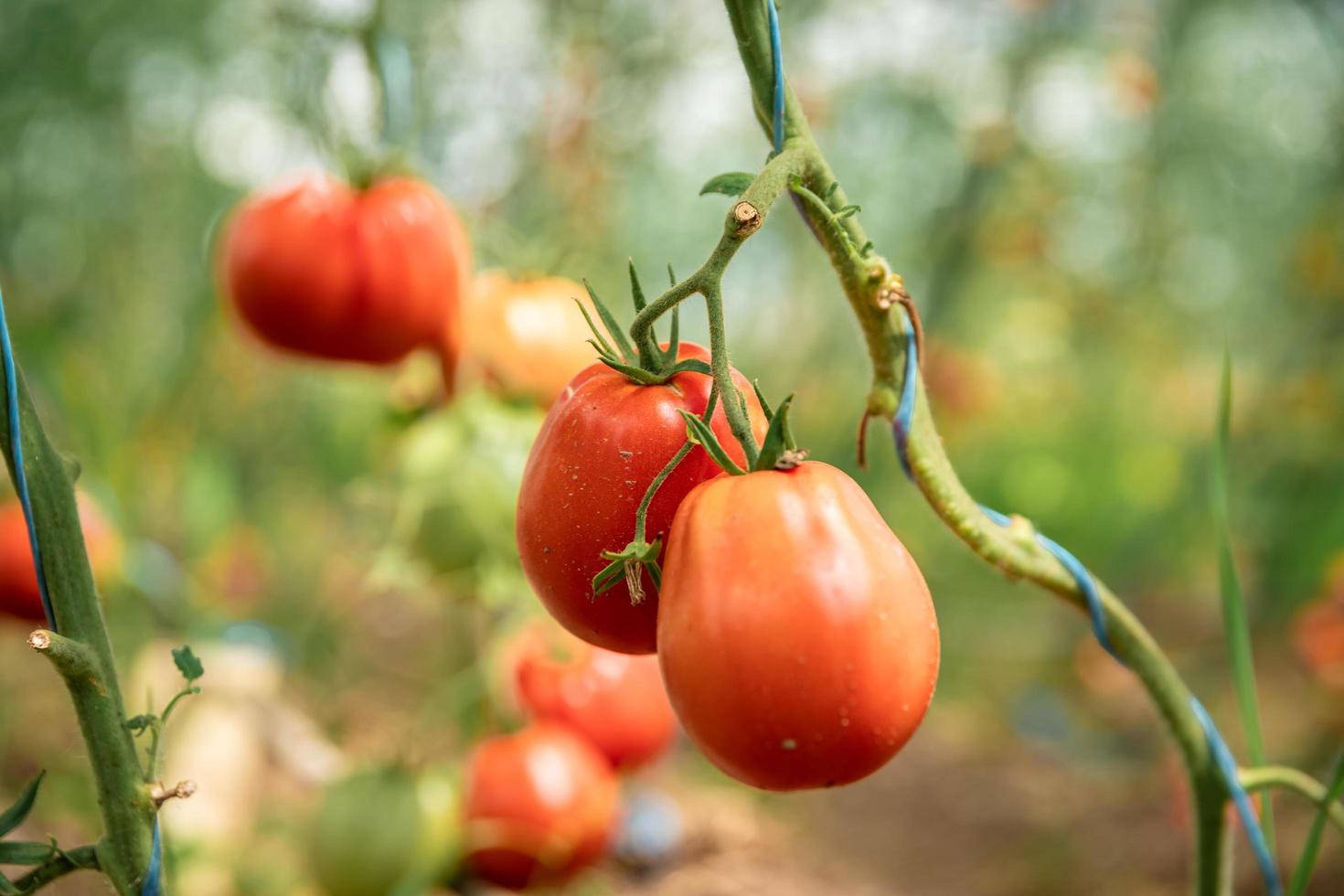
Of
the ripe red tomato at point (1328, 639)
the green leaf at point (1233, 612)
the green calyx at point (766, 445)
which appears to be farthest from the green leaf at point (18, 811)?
the ripe red tomato at point (1328, 639)

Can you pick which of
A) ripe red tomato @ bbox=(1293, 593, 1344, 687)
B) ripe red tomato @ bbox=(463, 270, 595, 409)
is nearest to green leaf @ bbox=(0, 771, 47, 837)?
ripe red tomato @ bbox=(463, 270, 595, 409)

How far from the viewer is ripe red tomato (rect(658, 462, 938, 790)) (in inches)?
17.4

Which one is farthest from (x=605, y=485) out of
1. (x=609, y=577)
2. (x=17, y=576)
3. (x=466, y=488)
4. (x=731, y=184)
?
(x=17, y=576)

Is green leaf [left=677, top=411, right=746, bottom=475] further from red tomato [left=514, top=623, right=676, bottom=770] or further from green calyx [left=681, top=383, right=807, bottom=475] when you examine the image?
red tomato [left=514, top=623, right=676, bottom=770]

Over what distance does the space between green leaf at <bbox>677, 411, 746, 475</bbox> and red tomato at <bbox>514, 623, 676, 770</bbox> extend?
35.3 inches

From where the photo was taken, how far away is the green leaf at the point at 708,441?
1.51 feet

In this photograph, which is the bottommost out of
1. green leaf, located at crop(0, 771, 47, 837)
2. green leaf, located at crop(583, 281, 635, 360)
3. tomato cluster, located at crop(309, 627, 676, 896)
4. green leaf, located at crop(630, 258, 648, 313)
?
tomato cluster, located at crop(309, 627, 676, 896)

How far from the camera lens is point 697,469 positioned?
0.51 metres

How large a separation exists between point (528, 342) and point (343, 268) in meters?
0.19

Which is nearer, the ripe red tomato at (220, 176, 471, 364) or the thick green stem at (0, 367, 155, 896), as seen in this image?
the thick green stem at (0, 367, 155, 896)

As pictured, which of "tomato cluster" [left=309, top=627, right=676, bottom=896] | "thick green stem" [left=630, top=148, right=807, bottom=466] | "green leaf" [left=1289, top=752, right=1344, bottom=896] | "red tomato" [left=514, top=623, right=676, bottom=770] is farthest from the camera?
"red tomato" [left=514, top=623, right=676, bottom=770]

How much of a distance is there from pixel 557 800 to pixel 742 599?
0.88 metres

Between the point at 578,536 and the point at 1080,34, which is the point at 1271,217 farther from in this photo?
the point at 578,536

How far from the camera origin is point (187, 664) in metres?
0.52
